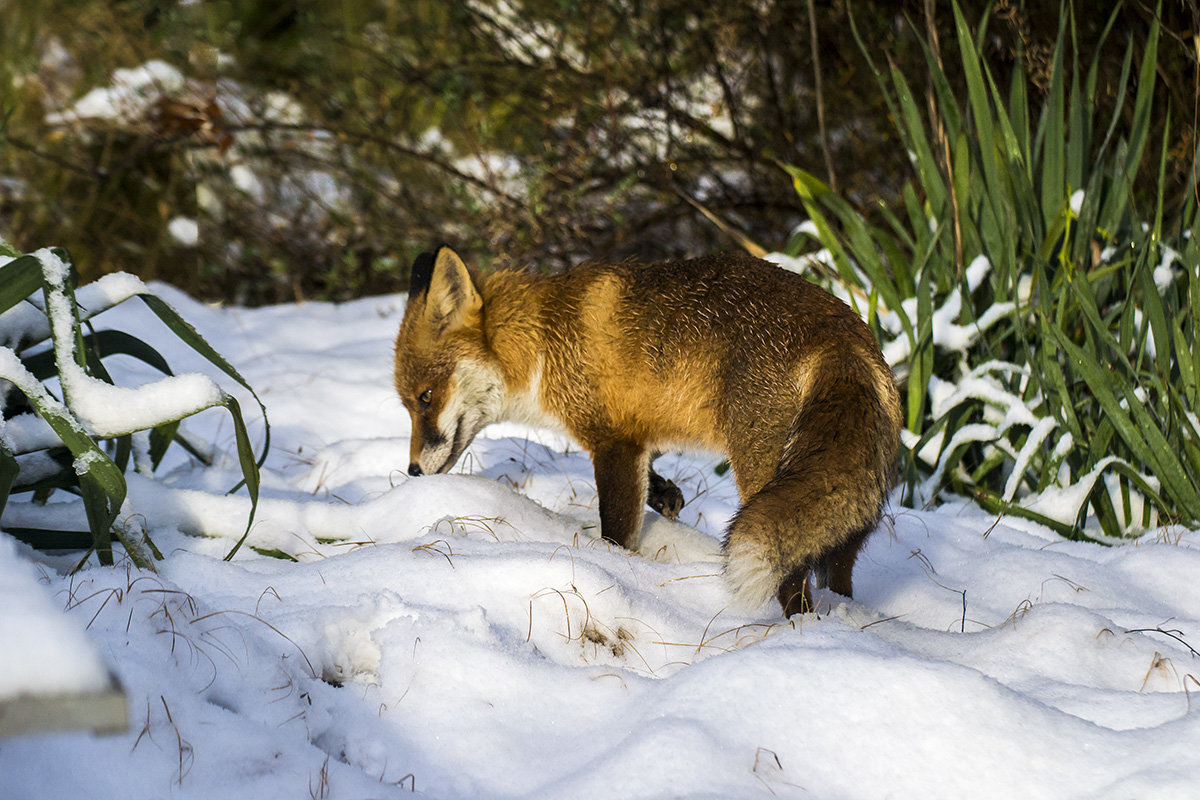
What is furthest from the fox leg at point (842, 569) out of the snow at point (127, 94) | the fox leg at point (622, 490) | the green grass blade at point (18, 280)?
the snow at point (127, 94)

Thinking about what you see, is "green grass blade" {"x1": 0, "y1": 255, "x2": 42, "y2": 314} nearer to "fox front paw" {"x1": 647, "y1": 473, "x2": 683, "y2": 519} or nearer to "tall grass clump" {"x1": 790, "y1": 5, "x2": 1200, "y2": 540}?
"fox front paw" {"x1": 647, "y1": 473, "x2": 683, "y2": 519}

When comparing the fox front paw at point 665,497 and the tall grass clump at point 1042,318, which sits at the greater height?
the tall grass clump at point 1042,318

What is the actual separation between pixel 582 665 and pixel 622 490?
995 mm

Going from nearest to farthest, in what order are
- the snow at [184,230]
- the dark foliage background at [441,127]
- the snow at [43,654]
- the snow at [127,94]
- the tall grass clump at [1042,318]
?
the snow at [43,654], the tall grass clump at [1042,318], the dark foliage background at [441,127], the snow at [127,94], the snow at [184,230]

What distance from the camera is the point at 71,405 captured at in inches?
93.4

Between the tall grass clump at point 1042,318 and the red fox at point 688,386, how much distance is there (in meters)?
→ 1.08

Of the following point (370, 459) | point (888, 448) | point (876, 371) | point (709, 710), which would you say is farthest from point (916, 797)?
point (370, 459)

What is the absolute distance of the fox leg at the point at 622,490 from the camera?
10.3 ft

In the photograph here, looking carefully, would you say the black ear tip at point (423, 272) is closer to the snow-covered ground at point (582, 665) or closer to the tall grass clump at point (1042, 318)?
the snow-covered ground at point (582, 665)

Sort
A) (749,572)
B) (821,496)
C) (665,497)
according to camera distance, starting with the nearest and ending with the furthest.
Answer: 1. (749,572)
2. (821,496)
3. (665,497)

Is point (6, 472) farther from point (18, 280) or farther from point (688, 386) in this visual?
point (688, 386)

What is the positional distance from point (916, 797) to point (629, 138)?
6.12 m

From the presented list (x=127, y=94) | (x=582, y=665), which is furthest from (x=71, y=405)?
(x=127, y=94)

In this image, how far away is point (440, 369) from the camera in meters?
3.82
